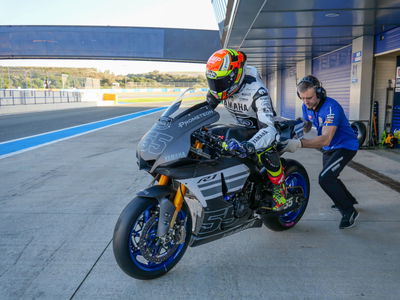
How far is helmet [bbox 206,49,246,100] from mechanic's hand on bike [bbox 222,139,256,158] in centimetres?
57

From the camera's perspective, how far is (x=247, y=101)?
334 centimetres

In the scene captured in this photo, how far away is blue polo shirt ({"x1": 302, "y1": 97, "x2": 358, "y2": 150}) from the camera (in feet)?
12.7

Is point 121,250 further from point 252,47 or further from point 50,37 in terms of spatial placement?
point 50,37

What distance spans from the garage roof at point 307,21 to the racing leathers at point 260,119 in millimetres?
→ 3949

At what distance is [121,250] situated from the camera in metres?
2.81

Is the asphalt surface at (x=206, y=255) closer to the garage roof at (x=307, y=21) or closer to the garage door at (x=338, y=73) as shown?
the garage roof at (x=307, y=21)

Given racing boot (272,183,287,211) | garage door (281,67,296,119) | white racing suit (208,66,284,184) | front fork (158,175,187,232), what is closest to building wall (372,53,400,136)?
racing boot (272,183,287,211)

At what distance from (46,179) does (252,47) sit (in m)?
9.29

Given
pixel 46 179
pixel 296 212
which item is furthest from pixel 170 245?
pixel 46 179

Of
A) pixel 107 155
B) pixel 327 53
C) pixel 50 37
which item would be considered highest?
pixel 50 37

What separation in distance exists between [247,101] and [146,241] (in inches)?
58.2

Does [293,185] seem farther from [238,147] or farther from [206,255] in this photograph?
[238,147]

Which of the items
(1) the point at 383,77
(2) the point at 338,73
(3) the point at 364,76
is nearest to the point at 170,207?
(3) the point at 364,76

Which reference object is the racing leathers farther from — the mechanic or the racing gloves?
the mechanic
